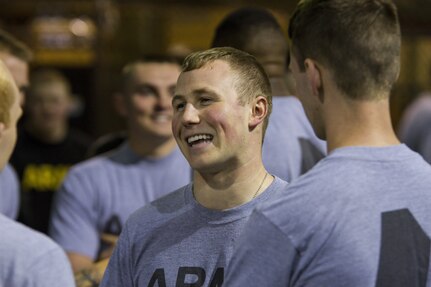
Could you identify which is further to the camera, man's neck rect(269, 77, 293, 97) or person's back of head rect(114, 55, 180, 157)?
person's back of head rect(114, 55, 180, 157)

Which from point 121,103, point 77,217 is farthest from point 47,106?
point 77,217

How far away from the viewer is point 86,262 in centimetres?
412

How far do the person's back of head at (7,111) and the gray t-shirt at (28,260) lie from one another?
0.29 m

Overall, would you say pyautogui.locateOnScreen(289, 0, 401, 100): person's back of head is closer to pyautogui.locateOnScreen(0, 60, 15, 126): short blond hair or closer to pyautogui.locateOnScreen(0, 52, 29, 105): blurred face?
pyautogui.locateOnScreen(0, 60, 15, 126): short blond hair

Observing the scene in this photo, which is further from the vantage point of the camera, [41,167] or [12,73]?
[41,167]

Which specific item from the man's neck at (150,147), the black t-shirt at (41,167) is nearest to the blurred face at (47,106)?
the black t-shirt at (41,167)

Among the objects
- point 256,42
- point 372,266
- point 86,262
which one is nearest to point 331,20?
point 372,266

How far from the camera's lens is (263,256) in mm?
2033

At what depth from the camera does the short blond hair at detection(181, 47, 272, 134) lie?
259cm


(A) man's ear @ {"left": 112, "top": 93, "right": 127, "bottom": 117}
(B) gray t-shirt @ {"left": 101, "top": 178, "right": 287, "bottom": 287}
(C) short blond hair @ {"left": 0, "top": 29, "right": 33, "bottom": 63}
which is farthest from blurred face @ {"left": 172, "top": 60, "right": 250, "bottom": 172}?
(A) man's ear @ {"left": 112, "top": 93, "right": 127, "bottom": 117}

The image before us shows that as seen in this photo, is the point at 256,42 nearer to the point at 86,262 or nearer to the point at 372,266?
the point at 86,262

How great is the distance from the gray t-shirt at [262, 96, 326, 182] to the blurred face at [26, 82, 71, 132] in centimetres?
317

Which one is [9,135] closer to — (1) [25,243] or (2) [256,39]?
(1) [25,243]

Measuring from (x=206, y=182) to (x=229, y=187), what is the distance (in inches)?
2.7
